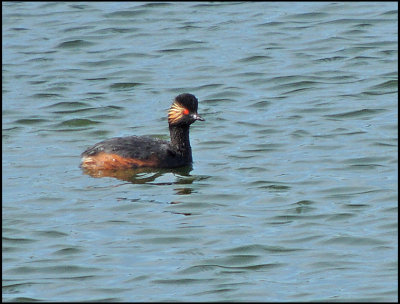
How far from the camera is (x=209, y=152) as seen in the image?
52.9 feet

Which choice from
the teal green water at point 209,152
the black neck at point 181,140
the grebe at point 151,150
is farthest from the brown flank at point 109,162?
the black neck at point 181,140

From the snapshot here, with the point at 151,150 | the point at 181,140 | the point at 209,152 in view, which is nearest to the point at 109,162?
the point at 151,150

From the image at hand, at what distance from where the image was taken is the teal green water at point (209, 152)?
11055 mm

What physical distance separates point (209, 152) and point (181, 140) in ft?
1.97

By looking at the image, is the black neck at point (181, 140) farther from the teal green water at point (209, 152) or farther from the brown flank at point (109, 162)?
the brown flank at point (109, 162)

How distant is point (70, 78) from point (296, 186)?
→ 7.69 meters

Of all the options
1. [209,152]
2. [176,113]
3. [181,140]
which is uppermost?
[176,113]

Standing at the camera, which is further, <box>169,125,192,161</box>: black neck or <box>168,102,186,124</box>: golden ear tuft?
<box>168,102,186,124</box>: golden ear tuft

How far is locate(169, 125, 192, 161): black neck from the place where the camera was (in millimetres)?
15555

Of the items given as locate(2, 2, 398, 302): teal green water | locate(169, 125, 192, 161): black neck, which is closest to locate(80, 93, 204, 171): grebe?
locate(169, 125, 192, 161): black neck

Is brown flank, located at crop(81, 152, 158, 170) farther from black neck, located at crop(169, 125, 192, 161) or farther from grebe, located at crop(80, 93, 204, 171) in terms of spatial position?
black neck, located at crop(169, 125, 192, 161)

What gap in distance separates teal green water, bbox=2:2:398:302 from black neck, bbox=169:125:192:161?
316 millimetres

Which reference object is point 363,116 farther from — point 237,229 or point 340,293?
point 340,293

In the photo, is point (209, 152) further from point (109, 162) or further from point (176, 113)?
point (109, 162)
